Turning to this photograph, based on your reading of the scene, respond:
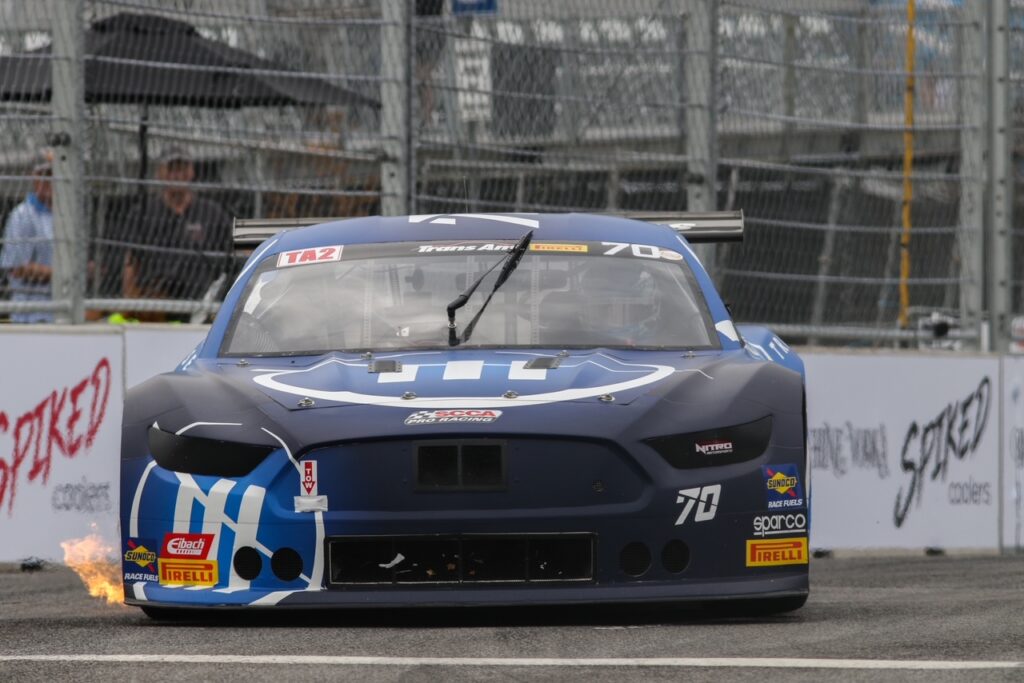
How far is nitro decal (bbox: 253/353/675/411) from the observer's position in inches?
211

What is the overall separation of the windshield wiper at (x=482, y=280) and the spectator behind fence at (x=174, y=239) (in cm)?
302

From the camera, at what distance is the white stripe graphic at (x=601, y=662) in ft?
14.5

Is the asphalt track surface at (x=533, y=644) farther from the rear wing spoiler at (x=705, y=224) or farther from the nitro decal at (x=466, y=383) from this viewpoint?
the rear wing spoiler at (x=705, y=224)

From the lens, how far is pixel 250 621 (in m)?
5.55

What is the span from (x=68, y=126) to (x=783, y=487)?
4806 mm

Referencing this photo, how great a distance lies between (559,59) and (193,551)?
16.8ft

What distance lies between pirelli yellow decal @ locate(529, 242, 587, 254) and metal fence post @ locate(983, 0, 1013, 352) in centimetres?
521

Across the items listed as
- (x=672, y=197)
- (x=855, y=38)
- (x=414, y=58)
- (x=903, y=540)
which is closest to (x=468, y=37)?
(x=414, y=58)

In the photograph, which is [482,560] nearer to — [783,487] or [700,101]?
[783,487]

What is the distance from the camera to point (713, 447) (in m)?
5.36

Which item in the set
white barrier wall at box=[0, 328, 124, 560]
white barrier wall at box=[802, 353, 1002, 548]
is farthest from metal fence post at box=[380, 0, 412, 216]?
white barrier wall at box=[802, 353, 1002, 548]

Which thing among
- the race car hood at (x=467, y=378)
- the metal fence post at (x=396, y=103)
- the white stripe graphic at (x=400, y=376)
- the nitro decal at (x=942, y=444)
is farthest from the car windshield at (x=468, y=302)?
the nitro decal at (x=942, y=444)

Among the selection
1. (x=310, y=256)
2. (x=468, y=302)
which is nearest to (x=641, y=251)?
(x=468, y=302)

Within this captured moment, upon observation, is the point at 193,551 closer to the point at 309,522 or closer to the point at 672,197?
the point at 309,522
